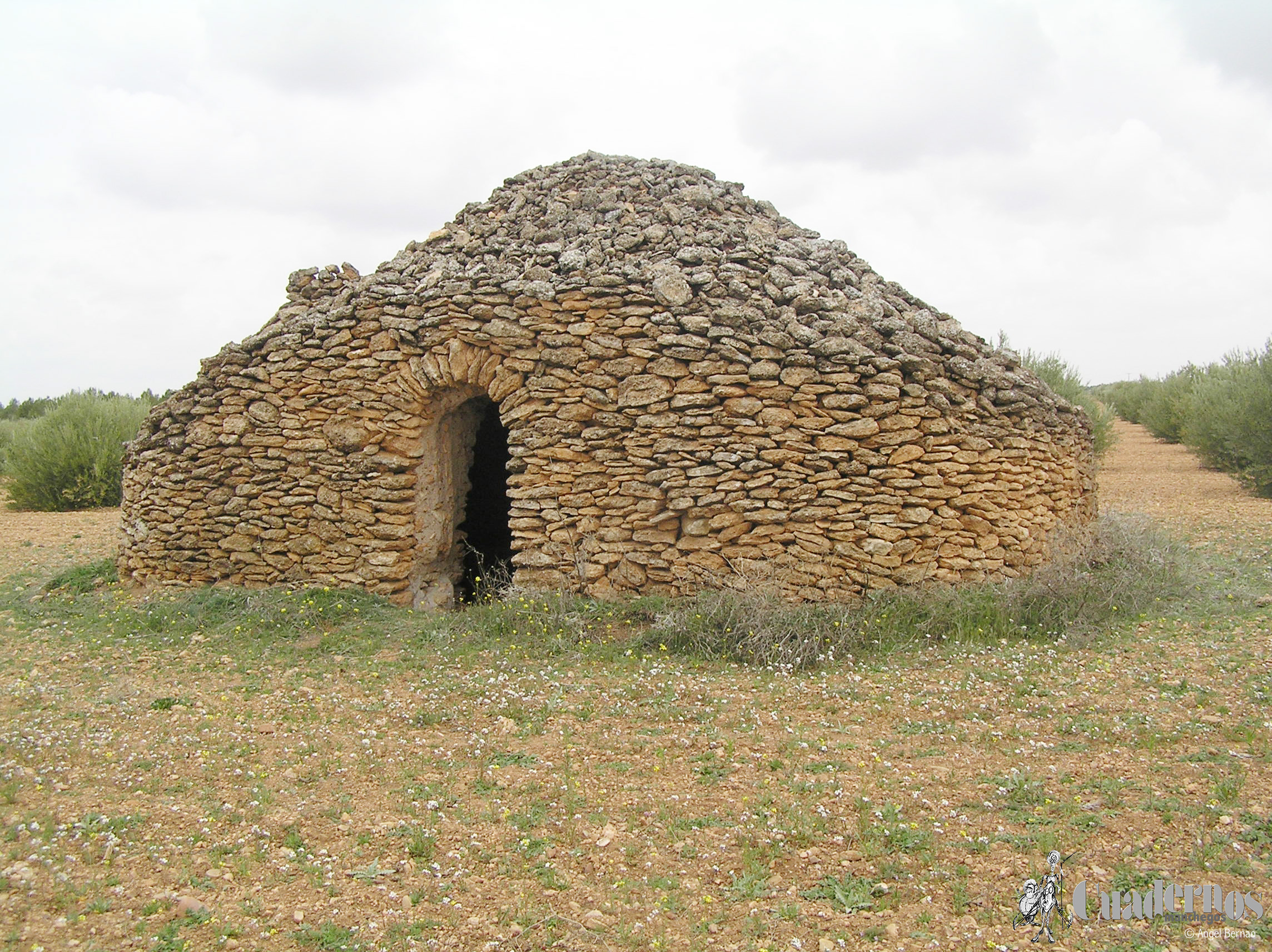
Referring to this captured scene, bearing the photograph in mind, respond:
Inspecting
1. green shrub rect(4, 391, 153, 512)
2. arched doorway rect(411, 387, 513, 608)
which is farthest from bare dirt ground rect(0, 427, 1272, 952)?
green shrub rect(4, 391, 153, 512)

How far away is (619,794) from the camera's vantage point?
3869 millimetres

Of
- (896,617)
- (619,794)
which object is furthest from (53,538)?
(896,617)

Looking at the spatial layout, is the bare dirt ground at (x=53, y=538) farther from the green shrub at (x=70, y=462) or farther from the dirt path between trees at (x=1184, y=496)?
the dirt path between trees at (x=1184, y=496)

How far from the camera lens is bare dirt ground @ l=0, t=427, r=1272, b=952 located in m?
2.90

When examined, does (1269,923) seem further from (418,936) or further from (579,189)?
(579,189)

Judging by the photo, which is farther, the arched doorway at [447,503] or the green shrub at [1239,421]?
the green shrub at [1239,421]

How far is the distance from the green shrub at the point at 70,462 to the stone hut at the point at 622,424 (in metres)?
7.46

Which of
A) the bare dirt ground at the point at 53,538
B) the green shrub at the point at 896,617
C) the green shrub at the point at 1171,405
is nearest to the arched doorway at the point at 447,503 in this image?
the green shrub at the point at 896,617

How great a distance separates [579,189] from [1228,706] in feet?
20.0

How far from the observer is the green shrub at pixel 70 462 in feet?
44.7

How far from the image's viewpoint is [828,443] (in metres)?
6.01

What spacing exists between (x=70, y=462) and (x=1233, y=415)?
1793 centimetres

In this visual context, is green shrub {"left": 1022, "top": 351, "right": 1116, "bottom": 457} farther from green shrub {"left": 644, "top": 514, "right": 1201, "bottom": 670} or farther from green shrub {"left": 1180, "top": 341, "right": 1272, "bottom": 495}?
green shrub {"left": 644, "top": 514, "right": 1201, "bottom": 670}

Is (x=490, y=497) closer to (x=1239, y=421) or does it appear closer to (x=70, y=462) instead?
(x=70, y=462)
